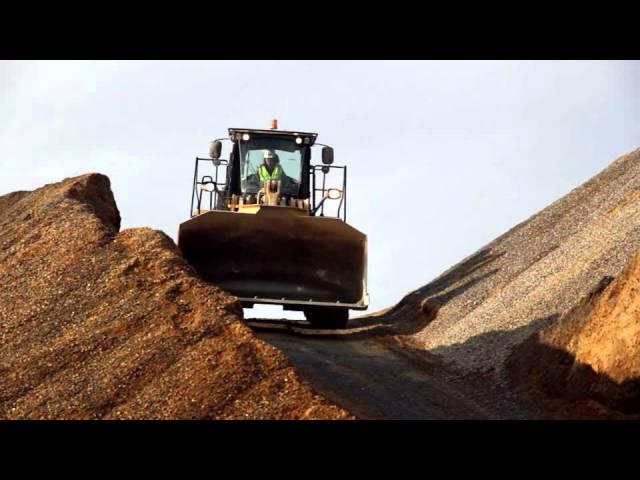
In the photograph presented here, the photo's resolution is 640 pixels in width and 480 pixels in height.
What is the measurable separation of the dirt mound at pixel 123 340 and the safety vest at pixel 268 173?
5621mm

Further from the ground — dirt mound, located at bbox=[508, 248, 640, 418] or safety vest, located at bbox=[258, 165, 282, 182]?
safety vest, located at bbox=[258, 165, 282, 182]

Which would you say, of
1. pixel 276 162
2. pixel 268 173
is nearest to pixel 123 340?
pixel 268 173

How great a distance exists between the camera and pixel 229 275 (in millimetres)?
20047

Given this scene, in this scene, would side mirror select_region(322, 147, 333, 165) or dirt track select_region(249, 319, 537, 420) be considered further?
side mirror select_region(322, 147, 333, 165)

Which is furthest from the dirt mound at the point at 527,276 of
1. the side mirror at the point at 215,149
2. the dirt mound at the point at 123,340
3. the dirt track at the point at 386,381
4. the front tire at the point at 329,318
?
the dirt mound at the point at 123,340

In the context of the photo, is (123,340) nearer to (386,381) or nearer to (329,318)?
(386,381)

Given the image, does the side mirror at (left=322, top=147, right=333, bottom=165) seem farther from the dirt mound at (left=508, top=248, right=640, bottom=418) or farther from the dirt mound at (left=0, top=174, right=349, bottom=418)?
the dirt mound at (left=508, top=248, right=640, bottom=418)

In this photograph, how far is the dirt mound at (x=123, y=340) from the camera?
11250mm

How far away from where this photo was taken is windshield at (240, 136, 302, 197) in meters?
21.8

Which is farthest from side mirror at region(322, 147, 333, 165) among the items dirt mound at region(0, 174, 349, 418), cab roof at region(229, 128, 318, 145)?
dirt mound at region(0, 174, 349, 418)

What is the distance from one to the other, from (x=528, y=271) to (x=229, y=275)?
577 centimetres

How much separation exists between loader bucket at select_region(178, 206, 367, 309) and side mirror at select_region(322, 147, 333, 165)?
165 centimetres

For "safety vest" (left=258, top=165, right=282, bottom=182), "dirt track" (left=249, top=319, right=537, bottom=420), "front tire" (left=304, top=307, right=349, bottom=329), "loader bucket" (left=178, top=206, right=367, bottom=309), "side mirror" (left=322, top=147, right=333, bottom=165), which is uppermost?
"side mirror" (left=322, top=147, right=333, bottom=165)
